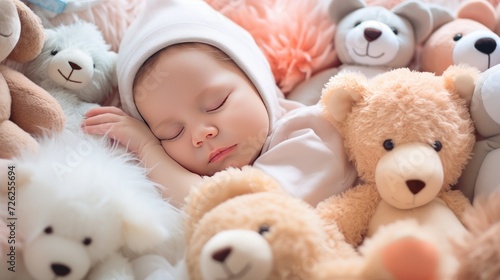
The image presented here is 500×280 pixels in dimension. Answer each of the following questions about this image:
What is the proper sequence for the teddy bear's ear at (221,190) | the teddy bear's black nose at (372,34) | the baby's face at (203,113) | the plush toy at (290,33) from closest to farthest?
1. the teddy bear's ear at (221,190)
2. the baby's face at (203,113)
3. the teddy bear's black nose at (372,34)
4. the plush toy at (290,33)

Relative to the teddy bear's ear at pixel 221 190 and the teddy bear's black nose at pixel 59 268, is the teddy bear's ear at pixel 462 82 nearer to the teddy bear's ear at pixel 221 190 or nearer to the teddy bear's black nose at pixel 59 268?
the teddy bear's ear at pixel 221 190

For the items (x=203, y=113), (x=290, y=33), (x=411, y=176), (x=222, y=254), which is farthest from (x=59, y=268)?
(x=290, y=33)

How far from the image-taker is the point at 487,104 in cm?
93

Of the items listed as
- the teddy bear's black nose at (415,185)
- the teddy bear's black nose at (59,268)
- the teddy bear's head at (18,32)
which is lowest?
the teddy bear's black nose at (59,268)

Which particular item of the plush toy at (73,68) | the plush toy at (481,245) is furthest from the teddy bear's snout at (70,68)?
the plush toy at (481,245)

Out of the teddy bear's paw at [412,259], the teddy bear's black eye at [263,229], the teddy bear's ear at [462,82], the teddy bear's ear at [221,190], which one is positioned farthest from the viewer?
the teddy bear's ear at [462,82]

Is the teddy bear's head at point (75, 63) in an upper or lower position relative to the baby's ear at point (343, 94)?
lower

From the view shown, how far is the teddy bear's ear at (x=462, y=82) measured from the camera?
0.96 meters

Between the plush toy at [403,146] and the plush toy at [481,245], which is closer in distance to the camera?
the plush toy at [481,245]

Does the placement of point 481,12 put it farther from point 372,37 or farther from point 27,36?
point 27,36

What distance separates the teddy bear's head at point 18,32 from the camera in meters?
0.90

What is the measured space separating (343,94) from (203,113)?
30 cm

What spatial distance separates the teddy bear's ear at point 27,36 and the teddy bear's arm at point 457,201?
83 cm

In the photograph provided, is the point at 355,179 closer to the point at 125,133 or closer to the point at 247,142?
the point at 247,142
